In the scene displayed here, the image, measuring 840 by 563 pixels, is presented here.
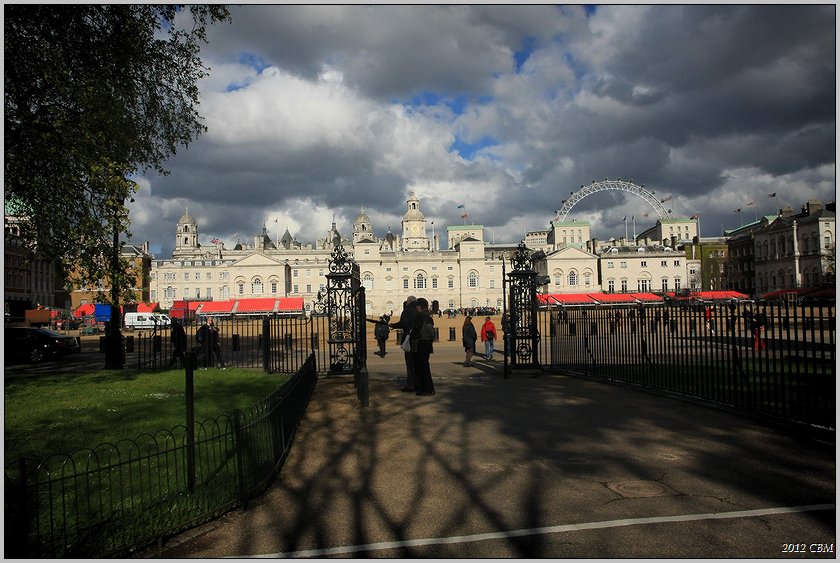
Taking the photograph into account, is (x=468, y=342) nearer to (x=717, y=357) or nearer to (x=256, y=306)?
(x=717, y=357)

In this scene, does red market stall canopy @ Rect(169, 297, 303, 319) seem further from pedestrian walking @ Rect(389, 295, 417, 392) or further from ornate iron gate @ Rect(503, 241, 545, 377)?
pedestrian walking @ Rect(389, 295, 417, 392)

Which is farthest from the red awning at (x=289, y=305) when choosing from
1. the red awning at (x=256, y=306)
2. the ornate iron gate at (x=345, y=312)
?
the ornate iron gate at (x=345, y=312)

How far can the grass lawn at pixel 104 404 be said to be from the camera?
809 cm

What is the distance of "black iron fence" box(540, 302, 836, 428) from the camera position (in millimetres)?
8188

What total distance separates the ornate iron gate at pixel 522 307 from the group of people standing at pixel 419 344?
4842 mm

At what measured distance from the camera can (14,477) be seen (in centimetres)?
643

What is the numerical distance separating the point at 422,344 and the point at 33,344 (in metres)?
18.7

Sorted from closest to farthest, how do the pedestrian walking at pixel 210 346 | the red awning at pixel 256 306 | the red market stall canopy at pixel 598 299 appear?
the pedestrian walking at pixel 210 346 → the red market stall canopy at pixel 598 299 → the red awning at pixel 256 306

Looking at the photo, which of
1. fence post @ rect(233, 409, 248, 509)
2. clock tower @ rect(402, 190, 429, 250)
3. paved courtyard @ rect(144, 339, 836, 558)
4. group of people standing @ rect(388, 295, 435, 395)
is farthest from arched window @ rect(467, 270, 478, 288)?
fence post @ rect(233, 409, 248, 509)

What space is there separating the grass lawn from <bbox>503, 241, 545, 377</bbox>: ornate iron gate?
6822 millimetres

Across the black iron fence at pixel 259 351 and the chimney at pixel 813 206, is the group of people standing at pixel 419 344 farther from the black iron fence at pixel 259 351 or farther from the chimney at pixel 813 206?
the chimney at pixel 813 206

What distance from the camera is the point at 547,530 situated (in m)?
5.00

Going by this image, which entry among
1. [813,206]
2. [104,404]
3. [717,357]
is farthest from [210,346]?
[813,206]

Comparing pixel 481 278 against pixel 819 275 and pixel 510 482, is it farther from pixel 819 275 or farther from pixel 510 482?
pixel 510 482
